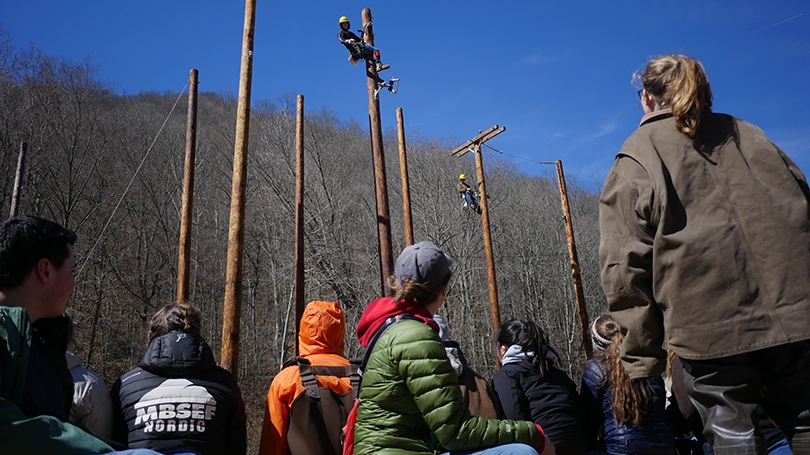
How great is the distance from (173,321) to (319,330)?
101 centimetres

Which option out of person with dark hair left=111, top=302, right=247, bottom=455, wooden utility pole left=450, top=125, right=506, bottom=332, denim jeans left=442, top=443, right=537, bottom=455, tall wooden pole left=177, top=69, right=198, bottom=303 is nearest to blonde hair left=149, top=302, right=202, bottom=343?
person with dark hair left=111, top=302, right=247, bottom=455

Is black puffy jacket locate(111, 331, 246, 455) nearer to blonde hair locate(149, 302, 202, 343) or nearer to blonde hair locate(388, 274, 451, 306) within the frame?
blonde hair locate(149, 302, 202, 343)

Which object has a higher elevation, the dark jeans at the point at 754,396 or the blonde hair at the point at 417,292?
the blonde hair at the point at 417,292

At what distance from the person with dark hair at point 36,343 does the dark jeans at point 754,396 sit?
182 cm

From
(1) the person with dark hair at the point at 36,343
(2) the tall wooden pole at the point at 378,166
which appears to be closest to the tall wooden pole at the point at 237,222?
(2) the tall wooden pole at the point at 378,166

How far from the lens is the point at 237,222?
7551 mm

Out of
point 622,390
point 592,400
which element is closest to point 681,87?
point 622,390

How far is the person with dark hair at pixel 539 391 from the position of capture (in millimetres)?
4035

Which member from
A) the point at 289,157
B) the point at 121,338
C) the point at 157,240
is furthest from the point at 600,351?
the point at 157,240

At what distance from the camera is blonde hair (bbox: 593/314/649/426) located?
3873 mm

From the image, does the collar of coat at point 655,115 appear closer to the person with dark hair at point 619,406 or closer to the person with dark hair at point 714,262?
the person with dark hair at point 714,262

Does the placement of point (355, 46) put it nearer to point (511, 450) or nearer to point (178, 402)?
point (178, 402)

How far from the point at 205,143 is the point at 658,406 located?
40114mm

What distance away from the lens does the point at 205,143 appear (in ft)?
131
